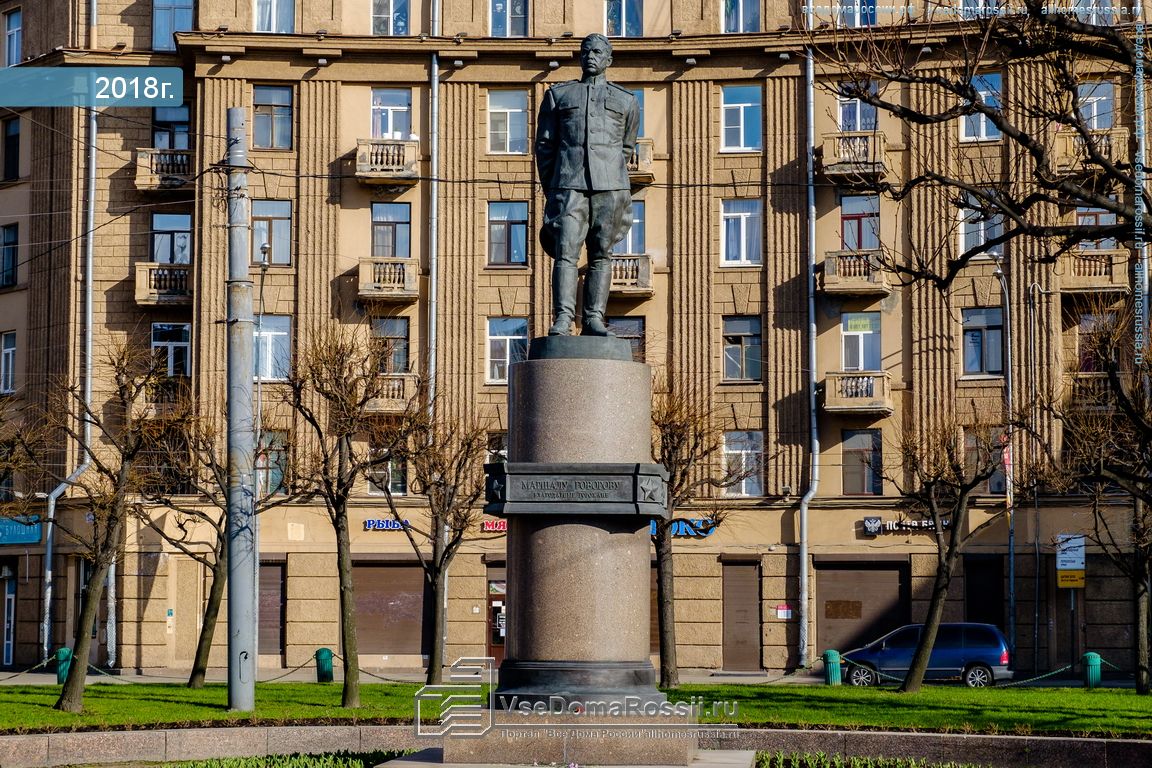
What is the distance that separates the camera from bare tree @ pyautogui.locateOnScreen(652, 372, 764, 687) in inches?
1371

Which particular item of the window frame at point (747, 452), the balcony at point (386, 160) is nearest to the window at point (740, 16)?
the balcony at point (386, 160)

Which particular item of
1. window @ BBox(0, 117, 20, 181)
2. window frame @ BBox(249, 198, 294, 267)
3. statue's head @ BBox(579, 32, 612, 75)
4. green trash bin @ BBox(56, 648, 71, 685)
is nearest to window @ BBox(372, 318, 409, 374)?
window frame @ BBox(249, 198, 294, 267)

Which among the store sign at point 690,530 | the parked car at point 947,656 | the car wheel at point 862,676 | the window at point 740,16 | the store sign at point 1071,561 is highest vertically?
the window at point 740,16

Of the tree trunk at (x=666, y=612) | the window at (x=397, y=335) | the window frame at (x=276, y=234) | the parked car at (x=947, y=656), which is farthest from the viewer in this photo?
the window frame at (x=276, y=234)

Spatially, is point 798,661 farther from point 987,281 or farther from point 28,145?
point 28,145

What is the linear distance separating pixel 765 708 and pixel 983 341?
23.2 m

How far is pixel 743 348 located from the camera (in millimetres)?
48562

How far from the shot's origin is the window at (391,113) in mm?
49500

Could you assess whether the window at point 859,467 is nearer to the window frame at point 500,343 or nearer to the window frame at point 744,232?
the window frame at point 744,232

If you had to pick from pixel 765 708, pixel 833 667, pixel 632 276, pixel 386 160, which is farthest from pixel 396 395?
pixel 765 708

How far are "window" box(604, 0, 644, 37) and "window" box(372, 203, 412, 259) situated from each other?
7.64 meters

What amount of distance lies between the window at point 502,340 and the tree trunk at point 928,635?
1819 cm

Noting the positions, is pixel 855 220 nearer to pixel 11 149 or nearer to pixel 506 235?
pixel 506 235

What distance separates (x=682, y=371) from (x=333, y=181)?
10.9 metres
